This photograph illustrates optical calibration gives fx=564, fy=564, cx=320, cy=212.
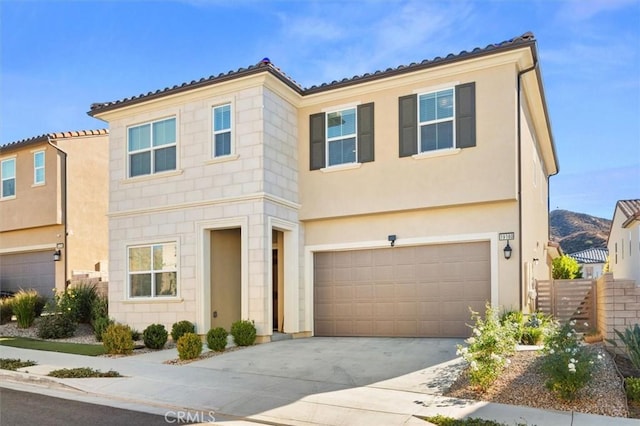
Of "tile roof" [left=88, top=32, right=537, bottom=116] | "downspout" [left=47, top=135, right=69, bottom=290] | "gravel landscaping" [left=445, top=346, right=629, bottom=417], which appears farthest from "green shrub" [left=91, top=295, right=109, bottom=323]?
"gravel landscaping" [left=445, top=346, right=629, bottom=417]

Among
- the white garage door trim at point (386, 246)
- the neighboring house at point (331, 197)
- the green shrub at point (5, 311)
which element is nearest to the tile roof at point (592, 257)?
the neighboring house at point (331, 197)

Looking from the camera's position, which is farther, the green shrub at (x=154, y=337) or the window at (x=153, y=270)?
the window at (x=153, y=270)

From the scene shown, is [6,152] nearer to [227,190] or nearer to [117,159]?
[117,159]

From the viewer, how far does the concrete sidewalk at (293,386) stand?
25.1ft

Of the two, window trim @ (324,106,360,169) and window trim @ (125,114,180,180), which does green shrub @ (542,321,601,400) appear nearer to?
window trim @ (324,106,360,169)

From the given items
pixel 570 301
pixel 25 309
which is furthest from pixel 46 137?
pixel 570 301

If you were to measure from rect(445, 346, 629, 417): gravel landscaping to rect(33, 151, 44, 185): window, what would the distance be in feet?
56.9

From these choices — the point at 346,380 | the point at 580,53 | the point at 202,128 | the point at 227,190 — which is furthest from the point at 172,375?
the point at 580,53

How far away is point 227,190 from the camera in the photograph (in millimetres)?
14352

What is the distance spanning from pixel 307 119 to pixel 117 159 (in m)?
5.63

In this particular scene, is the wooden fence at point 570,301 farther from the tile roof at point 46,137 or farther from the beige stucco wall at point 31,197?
the tile roof at point 46,137

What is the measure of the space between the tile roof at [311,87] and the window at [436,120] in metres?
0.79

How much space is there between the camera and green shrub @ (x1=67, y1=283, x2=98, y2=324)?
56.3ft

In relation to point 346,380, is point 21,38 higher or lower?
higher
